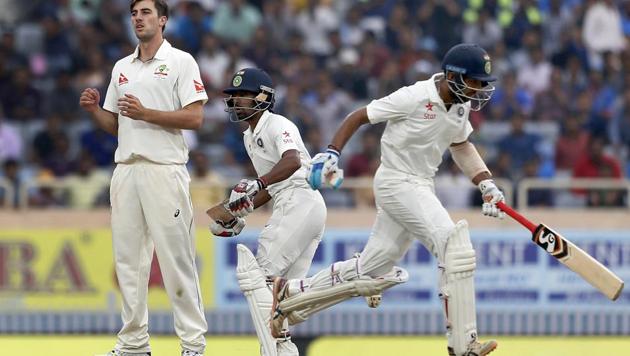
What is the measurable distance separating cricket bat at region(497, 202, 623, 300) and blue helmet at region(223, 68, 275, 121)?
1.38 m

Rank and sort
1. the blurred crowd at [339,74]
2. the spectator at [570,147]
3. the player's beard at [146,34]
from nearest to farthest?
the player's beard at [146,34]
the blurred crowd at [339,74]
the spectator at [570,147]

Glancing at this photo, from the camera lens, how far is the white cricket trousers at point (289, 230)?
8.22m

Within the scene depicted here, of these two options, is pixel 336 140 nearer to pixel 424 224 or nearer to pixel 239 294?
pixel 424 224

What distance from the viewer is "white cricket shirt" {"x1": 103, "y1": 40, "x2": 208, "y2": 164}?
7.89m

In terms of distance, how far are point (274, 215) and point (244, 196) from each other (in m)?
0.51

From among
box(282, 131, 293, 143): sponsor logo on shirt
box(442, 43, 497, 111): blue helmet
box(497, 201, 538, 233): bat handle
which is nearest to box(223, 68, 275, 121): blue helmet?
box(282, 131, 293, 143): sponsor logo on shirt

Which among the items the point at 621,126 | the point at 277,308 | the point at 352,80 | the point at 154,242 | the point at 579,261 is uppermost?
the point at 352,80

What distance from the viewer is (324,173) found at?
25.3 ft

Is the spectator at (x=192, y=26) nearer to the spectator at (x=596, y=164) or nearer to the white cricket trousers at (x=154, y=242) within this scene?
the spectator at (x=596, y=164)

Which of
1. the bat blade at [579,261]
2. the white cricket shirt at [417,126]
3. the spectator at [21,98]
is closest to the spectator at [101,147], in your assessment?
the spectator at [21,98]

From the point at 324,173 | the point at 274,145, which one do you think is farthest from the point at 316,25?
the point at 324,173

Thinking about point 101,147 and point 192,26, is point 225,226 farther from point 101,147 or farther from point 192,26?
point 192,26

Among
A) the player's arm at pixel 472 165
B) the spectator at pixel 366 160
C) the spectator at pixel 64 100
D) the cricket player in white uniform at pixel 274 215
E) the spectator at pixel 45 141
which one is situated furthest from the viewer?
the spectator at pixel 64 100

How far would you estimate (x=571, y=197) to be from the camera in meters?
13.0
